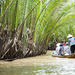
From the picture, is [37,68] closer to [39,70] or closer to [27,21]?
[39,70]

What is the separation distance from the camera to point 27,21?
9531 millimetres

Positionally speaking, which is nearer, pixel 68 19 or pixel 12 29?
pixel 12 29

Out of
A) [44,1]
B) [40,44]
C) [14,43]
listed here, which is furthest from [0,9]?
[40,44]

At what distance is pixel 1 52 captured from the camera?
295 inches

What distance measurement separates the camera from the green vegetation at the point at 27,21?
7.66 m

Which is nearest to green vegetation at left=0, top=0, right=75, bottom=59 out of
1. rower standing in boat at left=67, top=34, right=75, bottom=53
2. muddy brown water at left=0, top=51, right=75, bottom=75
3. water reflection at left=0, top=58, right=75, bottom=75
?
rower standing in boat at left=67, top=34, right=75, bottom=53

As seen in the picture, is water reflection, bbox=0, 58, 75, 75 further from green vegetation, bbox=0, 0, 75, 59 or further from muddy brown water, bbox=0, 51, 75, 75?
green vegetation, bbox=0, 0, 75, 59

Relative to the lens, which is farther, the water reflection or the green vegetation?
the green vegetation

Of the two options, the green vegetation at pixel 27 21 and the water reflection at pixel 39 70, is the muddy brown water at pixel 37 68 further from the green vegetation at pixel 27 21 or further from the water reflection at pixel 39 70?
the green vegetation at pixel 27 21

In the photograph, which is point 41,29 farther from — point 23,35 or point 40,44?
point 23,35

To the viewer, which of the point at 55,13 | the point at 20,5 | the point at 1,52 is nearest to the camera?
the point at 1,52

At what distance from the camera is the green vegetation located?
25.1 feet

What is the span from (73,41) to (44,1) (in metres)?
2.84

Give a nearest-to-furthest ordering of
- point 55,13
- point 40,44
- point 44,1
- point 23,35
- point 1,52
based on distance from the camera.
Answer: point 1,52 → point 23,35 → point 44,1 → point 55,13 → point 40,44
